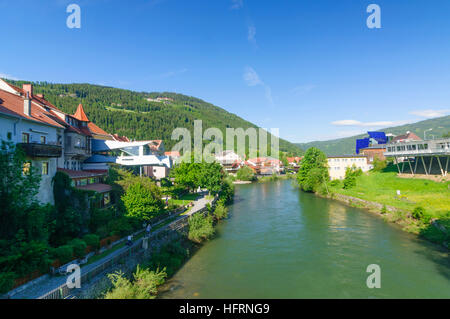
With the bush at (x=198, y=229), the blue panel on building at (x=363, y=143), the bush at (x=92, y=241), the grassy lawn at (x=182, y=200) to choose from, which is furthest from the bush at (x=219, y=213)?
the blue panel on building at (x=363, y=143)

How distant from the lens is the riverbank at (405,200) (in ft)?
78.7

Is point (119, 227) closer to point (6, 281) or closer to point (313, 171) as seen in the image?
point (6, 281)

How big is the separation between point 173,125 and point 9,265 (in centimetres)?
15115

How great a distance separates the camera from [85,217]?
17969mm

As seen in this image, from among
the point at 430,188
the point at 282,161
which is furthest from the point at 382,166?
the point at 282,161

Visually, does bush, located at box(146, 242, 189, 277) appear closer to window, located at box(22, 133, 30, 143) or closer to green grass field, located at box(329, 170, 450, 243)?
window, located at box(22, 133, 30, 143)

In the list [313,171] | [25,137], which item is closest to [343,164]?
[313,171]

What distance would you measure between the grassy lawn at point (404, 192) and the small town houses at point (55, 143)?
29094mm

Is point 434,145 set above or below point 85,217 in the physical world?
above

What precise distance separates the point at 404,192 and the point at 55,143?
43.3 meters

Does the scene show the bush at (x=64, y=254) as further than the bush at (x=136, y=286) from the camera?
Yes

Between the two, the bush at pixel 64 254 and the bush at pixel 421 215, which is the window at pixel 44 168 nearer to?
the bush at pixel 64 254

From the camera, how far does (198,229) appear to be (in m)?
24.4
